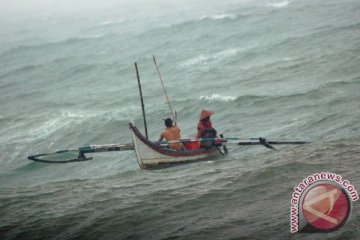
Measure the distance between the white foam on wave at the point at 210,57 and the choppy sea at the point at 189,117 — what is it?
0.27 metres

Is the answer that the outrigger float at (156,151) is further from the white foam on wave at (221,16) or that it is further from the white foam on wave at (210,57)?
the white foam on wave at (221,16)

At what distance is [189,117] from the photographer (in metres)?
26.4

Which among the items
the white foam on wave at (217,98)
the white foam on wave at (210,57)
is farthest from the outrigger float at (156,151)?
the white foam on wave at (210,57)

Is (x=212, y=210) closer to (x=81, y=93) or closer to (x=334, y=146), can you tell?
(x=334, y=146)

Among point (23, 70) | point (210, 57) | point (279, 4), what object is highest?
point (279, 4)

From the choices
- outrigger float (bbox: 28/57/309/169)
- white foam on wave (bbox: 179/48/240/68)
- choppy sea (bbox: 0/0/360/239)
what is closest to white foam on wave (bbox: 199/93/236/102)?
choppy sea (bbox: 0/0/360/239)

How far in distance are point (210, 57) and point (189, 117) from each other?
14954 millimetres

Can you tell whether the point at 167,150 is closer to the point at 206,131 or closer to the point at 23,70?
the point at 206,131

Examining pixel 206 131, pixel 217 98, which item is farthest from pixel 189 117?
pixel 206 131

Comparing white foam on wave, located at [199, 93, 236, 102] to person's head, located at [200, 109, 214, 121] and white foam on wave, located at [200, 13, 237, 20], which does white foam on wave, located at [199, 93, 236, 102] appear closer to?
person's head, located at [200, 109, 214, 121]

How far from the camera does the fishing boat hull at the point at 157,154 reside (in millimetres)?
12703

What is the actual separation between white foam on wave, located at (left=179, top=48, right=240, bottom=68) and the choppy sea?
273 millimetres

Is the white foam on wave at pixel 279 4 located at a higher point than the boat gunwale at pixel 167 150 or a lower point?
higher

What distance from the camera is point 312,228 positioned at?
805cm
